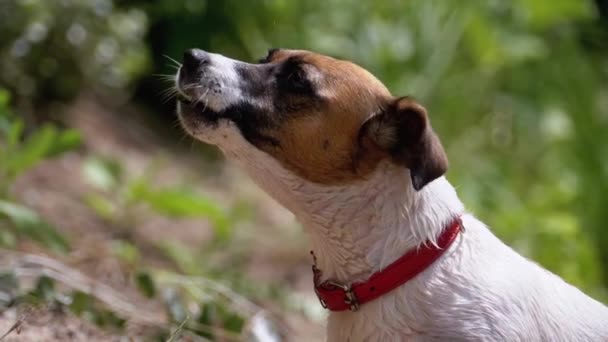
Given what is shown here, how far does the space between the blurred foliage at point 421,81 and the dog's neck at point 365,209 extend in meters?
1.67

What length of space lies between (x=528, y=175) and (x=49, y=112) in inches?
148

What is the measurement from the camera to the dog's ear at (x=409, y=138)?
287 centimetres

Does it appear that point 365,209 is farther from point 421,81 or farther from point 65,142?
point 421,81

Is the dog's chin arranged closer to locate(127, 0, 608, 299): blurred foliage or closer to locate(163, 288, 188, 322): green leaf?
locate(163, 288, 188, 322): green leaf

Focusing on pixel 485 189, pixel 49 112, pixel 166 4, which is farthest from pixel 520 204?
pixel 49 112

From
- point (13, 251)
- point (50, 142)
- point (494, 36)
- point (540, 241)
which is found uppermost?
point (494, 36)

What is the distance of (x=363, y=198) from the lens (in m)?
3.10

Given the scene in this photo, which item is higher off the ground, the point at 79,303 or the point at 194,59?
the point at 194,59

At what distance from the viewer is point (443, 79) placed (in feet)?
24.9

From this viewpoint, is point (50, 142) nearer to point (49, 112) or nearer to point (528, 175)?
point (49, 112)

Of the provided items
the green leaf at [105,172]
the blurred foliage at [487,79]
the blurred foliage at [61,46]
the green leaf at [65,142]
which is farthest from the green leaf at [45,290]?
the blurred foliage at [487,79]

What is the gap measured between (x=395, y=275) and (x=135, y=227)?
293 cm

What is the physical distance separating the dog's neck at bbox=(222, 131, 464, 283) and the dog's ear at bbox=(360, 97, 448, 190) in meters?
0.09

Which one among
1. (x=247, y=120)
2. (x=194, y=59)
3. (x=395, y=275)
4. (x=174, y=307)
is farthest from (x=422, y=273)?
(x=174, y=307)
